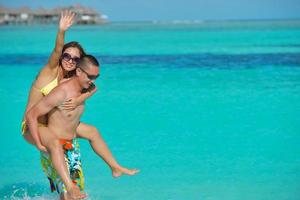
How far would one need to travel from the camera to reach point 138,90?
11.4 meters

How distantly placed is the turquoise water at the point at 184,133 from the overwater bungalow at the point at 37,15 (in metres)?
48.9

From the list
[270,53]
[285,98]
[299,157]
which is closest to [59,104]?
[299,157]

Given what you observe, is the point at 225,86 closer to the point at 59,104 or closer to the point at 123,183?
the point at 123,183

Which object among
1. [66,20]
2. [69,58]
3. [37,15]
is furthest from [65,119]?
[37,15]

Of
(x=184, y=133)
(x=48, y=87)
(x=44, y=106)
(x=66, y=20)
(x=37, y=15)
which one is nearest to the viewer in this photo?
(x=44, y=106)

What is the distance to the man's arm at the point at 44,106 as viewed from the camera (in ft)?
12.2

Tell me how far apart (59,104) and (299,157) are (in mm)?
3407

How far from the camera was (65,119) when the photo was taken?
3891 millimetres

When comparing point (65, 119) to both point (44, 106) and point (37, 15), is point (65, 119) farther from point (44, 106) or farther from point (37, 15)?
point (37, 15)

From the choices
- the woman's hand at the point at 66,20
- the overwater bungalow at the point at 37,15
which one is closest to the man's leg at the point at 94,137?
the woman's hand at the point at 66,20

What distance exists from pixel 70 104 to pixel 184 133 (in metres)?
3.97

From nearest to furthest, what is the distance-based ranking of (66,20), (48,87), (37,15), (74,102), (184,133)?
(74,102)
(48,87)
(66,20)
(184,133)
(37,15)

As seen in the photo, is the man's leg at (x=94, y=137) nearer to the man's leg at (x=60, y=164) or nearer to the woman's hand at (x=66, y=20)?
the man's leg at (x=60, y=164)

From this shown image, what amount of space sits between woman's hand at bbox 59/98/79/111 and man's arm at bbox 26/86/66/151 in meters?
0.06
